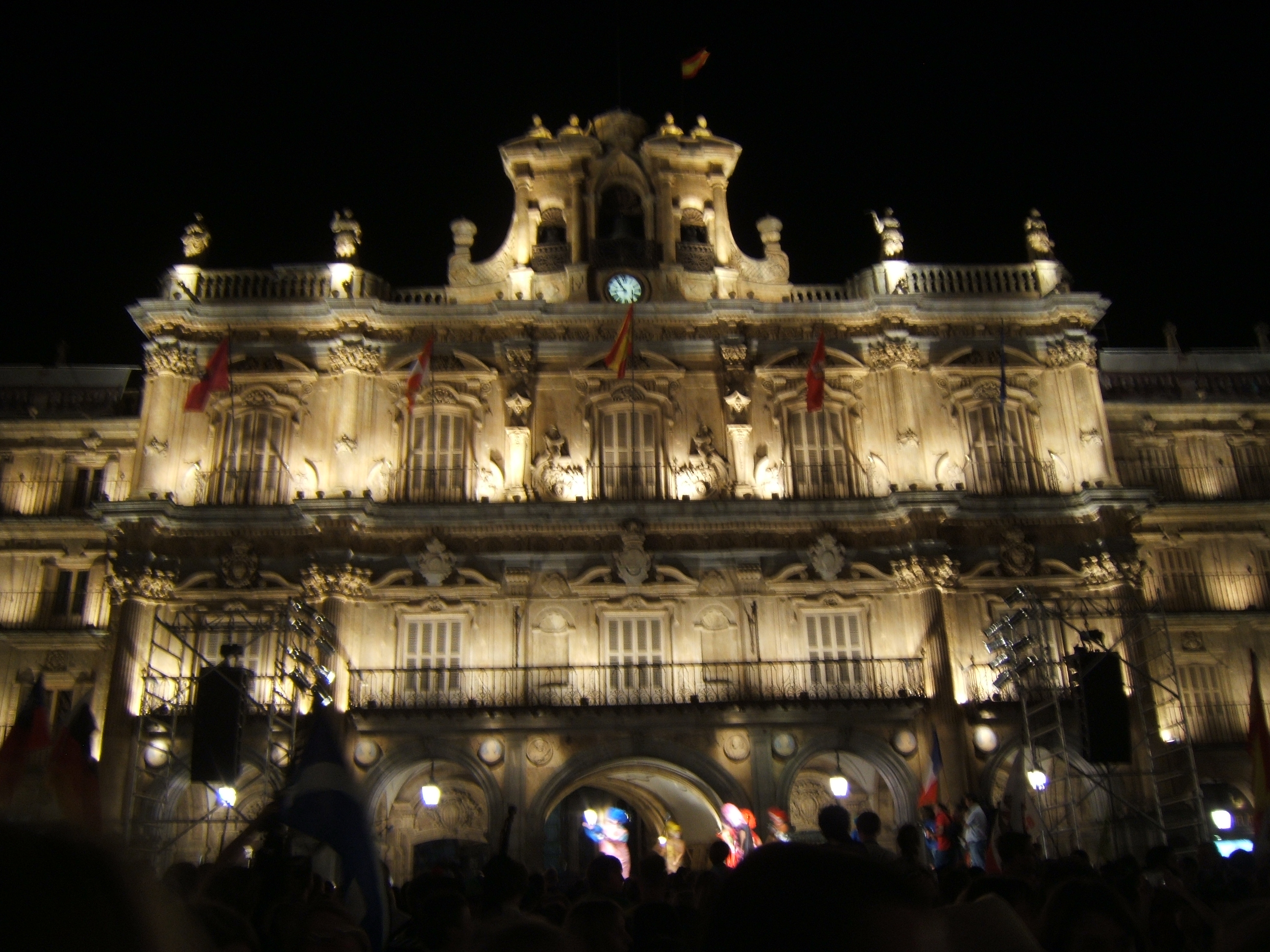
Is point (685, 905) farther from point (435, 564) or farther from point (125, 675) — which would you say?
point (125, 675)

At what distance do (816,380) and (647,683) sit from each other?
897 centimetres

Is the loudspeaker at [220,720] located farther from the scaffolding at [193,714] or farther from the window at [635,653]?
the window at [635,653]

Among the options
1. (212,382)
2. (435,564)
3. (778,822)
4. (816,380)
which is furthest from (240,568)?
(816,380)

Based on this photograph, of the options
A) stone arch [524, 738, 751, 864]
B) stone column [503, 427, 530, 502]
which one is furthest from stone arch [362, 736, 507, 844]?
stone column [503, 427, 530, 502]

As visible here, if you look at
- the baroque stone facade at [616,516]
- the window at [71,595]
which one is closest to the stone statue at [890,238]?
the baroque stone facade at [616,516]

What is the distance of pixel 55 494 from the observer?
35312 mm

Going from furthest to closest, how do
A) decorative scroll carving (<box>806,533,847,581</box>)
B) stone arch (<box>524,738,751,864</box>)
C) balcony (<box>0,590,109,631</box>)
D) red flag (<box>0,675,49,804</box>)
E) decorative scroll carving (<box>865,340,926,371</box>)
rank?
balcony (<box>0,590,109,631</box>)
decorative scroll carving (<box>865,340,926,371</box>)
decorative scroll carving (<box>806,533,847,581</box>)
stone arch (<box>524,738,751,864</box>)
red flag (<box>0,675,49,804</box>)

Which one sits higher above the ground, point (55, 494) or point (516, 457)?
point (55, 494)

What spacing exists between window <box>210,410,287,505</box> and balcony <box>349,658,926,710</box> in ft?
19.0

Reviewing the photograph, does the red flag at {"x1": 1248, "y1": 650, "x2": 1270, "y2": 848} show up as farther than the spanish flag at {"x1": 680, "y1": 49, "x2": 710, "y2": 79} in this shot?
No

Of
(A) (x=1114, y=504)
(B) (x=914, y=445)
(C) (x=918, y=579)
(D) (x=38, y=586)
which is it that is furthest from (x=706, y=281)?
(D) (x=38, y=586)

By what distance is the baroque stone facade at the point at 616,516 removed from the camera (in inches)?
1089

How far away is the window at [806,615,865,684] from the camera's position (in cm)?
2862

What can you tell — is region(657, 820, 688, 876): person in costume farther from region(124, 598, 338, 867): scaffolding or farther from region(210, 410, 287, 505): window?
region(210, 410, 287, 505): window
